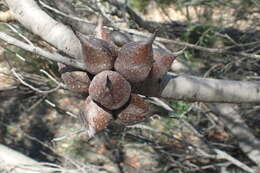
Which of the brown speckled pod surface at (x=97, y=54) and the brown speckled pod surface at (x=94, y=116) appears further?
the brown speckled pod surface at (x=94, y=116)

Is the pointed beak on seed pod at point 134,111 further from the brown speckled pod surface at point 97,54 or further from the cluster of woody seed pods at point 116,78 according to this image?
the brown speckled pod surface at point 97,54

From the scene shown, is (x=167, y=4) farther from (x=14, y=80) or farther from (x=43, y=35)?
(x=43, y=35)

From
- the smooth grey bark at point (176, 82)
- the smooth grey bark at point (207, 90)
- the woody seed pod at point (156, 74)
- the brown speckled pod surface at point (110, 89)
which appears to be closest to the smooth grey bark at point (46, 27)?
the smooth grey bark at point (176, 82)

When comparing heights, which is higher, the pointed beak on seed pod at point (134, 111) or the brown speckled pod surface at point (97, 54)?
the brown speckled pod surface at point (97, 54)

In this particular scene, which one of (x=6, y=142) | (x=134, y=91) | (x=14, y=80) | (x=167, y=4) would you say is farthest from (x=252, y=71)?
(x=6, y=142)

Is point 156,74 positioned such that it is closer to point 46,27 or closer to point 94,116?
point 94,116

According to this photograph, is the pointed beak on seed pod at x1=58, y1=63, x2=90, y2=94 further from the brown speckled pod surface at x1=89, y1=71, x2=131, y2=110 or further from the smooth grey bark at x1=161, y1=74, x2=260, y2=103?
the smooth grey bark at x1=161, y1=74, x2=260, y2=103

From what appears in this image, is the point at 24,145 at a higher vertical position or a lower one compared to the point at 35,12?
lower
